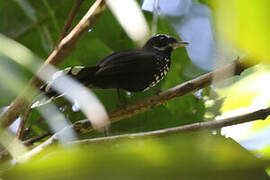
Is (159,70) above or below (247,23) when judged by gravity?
below

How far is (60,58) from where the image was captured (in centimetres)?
116

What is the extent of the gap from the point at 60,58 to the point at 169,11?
39 centimetres

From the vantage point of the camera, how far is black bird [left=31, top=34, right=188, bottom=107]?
80.5 inches

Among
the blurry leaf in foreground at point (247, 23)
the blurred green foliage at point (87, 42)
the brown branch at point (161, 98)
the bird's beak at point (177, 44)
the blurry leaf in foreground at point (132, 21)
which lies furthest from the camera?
the bird's beak at point (177, 44)

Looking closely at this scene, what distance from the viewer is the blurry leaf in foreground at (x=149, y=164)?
19cm

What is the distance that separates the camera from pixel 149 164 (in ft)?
0.64

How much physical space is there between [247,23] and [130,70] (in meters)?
2.09

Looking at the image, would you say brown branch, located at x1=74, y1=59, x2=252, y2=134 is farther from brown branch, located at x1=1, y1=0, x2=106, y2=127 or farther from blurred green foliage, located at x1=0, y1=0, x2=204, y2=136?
blurred green foliage, located at x1=0, y1=0, x2=204, y2=136

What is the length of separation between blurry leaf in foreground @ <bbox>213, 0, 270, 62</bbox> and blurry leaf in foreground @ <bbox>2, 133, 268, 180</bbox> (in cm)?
6

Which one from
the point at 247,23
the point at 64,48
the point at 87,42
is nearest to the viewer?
the point at 247,23

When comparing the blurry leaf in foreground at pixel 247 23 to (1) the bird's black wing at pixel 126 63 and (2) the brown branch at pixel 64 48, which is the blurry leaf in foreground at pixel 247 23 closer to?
(2) the brown branch at pixel 64 48

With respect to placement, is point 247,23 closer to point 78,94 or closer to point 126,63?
point 78,94

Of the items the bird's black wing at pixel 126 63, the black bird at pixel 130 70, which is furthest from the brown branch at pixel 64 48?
the bird's black wing at pixel 126 63

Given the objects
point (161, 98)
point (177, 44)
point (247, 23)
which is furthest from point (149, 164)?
point (177, 44)
